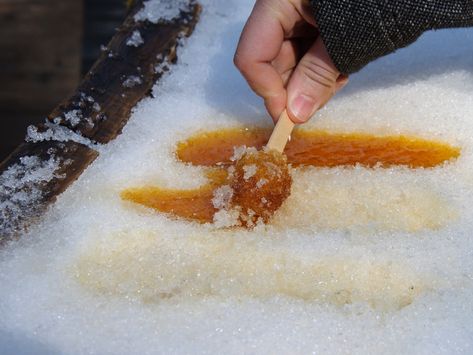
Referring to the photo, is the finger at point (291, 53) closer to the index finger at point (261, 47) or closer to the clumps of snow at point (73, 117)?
the index finger at point (261, 47)

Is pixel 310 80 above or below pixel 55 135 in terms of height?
above

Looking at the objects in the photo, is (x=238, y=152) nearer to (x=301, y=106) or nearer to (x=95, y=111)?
(x=301, y=106)

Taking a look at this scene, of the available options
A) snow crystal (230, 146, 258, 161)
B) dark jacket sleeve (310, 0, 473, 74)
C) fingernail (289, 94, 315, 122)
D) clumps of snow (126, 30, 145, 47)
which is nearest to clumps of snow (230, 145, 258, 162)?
snow crystal (230, 146, 258, 161)

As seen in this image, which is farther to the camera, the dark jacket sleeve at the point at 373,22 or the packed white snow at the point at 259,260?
the dark jacket sleeve at the point at 373,22

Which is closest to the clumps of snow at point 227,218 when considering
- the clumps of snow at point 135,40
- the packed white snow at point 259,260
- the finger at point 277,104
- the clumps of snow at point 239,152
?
the packed white snow at point 259,260

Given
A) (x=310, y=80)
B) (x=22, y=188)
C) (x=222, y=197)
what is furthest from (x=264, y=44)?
(x=22, y=188)

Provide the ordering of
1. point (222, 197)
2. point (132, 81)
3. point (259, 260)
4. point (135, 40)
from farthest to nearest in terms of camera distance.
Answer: point (135, 40)
point (132, 81)
point (222, 197)
point (259, 260)

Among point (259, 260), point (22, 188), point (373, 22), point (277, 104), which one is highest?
point (373, 22)
